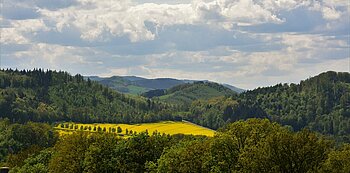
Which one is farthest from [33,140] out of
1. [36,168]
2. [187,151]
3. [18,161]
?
[187,151]

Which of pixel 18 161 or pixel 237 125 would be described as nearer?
pixel 237 125

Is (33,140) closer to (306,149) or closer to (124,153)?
(124,153)

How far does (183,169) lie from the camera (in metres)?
78.4

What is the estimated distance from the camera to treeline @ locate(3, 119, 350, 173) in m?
65.3

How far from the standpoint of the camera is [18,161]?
410 ft

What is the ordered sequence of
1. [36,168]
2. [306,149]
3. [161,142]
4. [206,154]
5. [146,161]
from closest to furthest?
[306,149] → [206,154] → [146,161] → [161,142] → [36,168]

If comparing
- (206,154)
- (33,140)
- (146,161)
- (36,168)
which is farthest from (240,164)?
(33,140)

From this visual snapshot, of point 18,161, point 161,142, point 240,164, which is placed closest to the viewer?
point 240,164

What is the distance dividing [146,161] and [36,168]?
82.8 feet

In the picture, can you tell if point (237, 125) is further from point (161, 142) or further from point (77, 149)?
point (77, 149)

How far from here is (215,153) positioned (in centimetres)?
7844

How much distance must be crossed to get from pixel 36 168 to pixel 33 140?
99.2m

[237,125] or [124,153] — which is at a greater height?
[237,125]

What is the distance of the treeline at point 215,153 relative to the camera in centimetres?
6531
